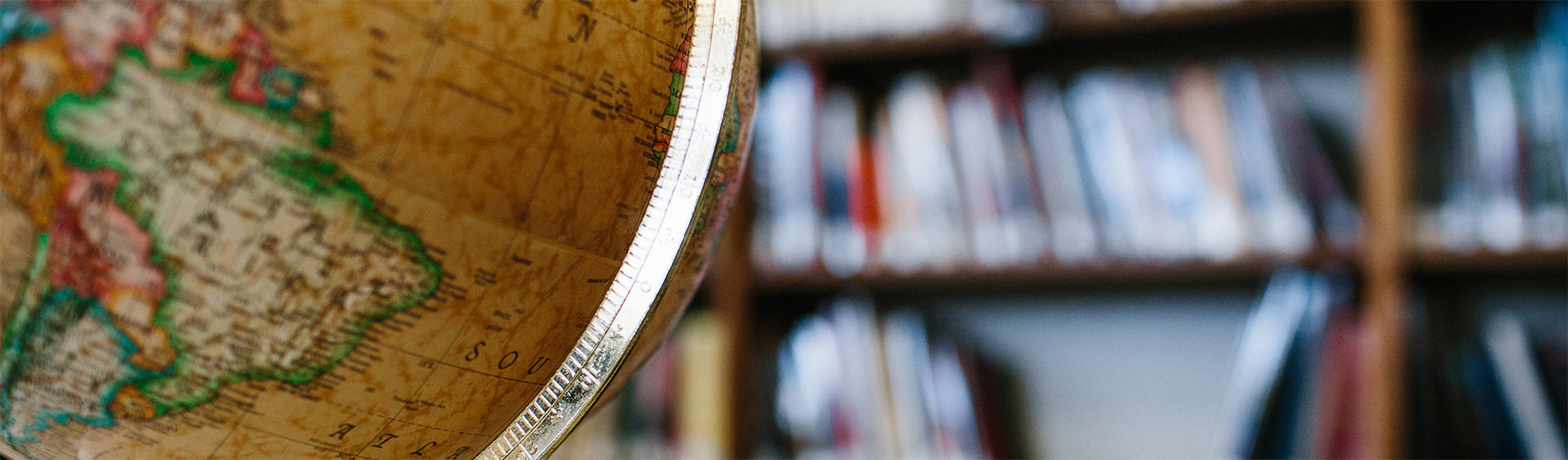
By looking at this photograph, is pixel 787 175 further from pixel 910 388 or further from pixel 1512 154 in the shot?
pixel 1512 154

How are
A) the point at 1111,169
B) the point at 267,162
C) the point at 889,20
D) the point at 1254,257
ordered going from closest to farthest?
the point at 267,162 → the point at 1254,257 → the point at 1111,169 → the point at 889,20

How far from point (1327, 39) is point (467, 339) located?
5.47ft

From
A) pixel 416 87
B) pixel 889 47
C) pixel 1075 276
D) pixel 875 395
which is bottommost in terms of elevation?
pixel 875 395

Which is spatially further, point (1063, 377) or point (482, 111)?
point (1063, 377)

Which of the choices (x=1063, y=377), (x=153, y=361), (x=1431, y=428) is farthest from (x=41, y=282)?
(x=1063, y=377)

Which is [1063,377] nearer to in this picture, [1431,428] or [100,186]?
[1431,428]

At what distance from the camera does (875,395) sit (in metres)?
1.60

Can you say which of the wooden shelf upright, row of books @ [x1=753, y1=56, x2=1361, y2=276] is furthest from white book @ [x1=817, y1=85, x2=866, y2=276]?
the wooden shelf upright

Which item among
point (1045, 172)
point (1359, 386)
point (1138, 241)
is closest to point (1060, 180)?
point (1045, 172)

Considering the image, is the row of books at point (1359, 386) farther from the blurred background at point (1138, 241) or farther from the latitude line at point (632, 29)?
the latitude line at point (632, 29)

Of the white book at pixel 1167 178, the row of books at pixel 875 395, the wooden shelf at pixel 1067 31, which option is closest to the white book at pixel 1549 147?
the wooden shelf at pixel 1067 31

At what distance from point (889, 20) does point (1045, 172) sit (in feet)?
1.15

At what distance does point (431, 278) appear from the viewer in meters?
0.32

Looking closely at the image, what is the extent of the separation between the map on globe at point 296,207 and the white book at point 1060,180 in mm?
1239
